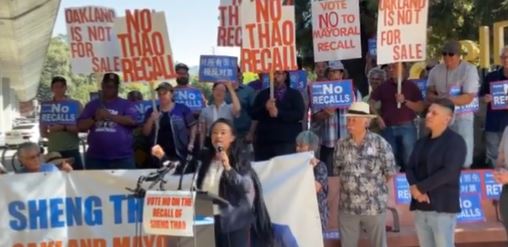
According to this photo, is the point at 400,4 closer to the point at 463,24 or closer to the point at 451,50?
the point at 451,50

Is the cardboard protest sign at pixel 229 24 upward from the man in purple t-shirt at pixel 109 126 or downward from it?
upward

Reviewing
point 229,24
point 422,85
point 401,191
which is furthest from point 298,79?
point 401,191

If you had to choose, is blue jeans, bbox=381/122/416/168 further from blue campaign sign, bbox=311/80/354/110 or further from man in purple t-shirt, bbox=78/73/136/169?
man in purple t-shirt, bbox=78/73/136/169

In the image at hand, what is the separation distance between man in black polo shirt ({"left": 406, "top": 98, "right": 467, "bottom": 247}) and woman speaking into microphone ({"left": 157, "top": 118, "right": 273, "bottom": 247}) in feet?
4.19

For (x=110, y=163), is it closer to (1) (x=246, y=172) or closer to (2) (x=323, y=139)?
(2) (x=323, y=139)

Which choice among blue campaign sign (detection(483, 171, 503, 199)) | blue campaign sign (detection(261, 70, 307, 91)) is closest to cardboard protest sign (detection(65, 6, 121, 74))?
blue campaign sign (detection(261, 70, 307, 91))

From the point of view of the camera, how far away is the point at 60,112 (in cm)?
951

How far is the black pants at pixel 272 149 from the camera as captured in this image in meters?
9.16

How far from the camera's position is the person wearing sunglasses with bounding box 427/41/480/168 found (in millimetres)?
9023

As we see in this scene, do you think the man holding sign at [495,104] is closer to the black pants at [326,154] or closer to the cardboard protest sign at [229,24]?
the black pants at [326,154]

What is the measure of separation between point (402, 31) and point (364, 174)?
2.83m

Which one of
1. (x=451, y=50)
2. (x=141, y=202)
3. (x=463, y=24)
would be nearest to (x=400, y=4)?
(x=451, y=50)

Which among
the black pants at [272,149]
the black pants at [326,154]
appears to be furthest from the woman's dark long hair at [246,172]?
the black pants at [326,154]

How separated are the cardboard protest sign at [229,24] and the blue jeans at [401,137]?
304cm
